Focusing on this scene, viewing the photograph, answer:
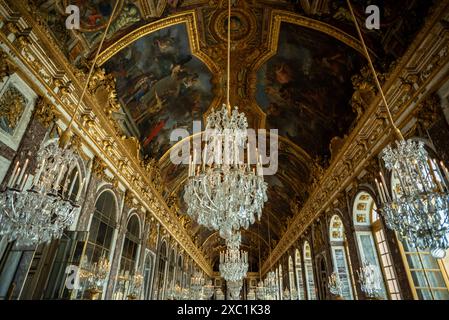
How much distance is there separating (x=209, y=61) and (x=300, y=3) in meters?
4.04

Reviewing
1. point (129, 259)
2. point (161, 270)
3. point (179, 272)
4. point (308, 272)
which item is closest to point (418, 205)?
point (129, 259)

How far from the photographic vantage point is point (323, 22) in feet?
26.2

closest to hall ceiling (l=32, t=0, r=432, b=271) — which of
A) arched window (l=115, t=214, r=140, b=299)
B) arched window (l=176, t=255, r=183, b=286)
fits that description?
arched window (l=115, t=214, r=140, b=299)

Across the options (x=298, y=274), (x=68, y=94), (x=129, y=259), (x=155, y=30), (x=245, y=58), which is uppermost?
(x=245, y=58)

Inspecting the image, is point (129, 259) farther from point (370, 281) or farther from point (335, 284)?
point (370, 281)

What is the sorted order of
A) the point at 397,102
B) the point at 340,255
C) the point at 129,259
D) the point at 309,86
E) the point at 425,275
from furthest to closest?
1. the point at 340,255
2. the point at 129,259
3. the point at 309,86
4. the point at 397,102
5. the point at 425,275

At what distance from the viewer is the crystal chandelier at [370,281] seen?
24.1ft

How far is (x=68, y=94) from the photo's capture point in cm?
689

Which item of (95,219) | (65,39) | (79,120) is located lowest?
(95,219)

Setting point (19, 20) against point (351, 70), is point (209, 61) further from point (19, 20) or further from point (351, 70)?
point (19, 20)

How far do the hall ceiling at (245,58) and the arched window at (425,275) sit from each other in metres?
4.49

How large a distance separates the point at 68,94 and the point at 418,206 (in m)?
8.29

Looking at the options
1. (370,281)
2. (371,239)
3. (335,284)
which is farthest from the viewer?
(335,284)
